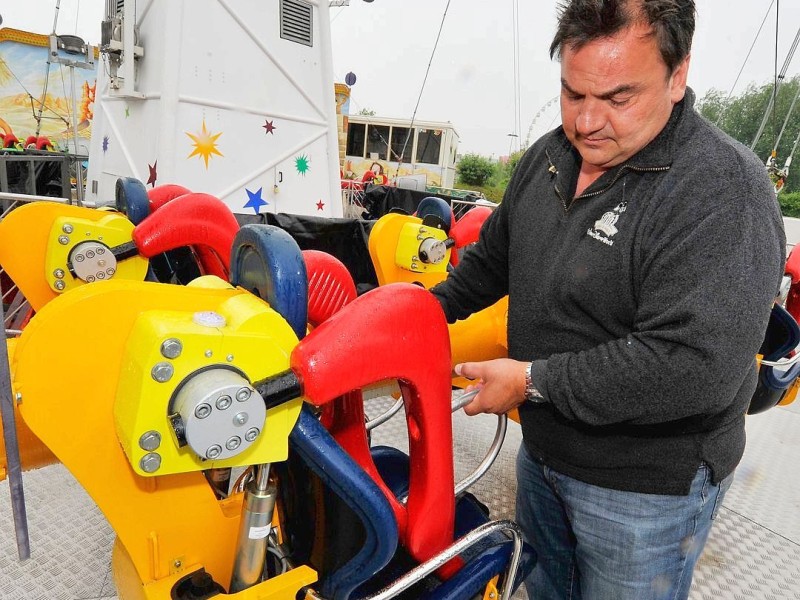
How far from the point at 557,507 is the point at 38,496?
1.74m

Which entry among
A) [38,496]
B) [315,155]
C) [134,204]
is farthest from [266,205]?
[38,496]

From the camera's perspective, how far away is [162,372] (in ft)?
1.95

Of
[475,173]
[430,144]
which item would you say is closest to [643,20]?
[430,144]

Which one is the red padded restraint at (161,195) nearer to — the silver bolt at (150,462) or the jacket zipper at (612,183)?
the jacket zipper at (612,183)

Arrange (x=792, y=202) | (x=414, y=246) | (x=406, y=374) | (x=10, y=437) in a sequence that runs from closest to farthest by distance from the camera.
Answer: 1. (x=10, y=437)
2. (x=406, y=374)
3. (x=414, y=246)
4. (x=792, y=202)

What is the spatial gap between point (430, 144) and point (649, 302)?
565 inches

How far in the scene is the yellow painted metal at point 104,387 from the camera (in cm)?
64

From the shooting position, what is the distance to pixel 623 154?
964 millimetres

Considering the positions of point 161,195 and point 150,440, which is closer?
point 150,440

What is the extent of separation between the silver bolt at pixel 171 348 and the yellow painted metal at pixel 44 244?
1182 millimetres

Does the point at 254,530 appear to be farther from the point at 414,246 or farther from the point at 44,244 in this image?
the point at 414,246

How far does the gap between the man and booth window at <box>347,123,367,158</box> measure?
14.2m

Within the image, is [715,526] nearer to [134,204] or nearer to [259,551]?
[259,551]

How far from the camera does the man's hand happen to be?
37.2 inches
